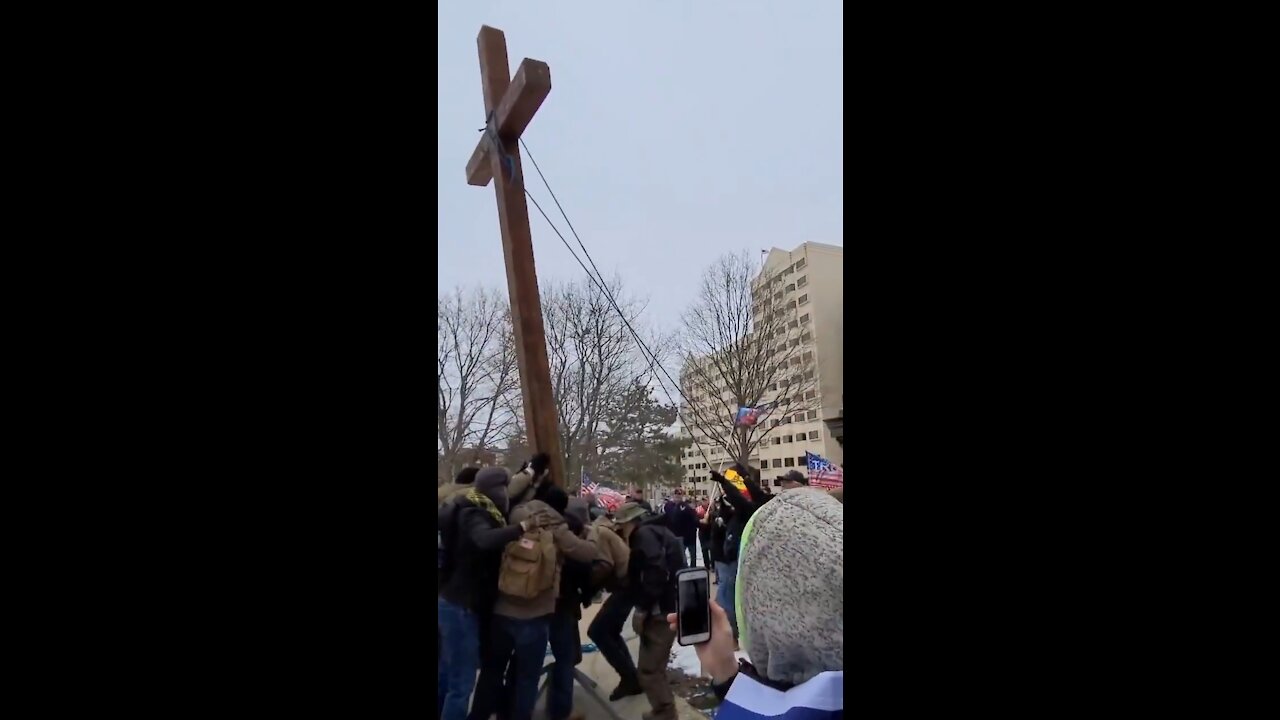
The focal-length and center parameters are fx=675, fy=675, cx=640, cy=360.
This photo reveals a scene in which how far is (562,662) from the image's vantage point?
2.46m

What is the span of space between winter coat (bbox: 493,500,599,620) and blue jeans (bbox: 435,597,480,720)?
106mm

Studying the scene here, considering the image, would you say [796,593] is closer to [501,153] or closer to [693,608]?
[693,608]

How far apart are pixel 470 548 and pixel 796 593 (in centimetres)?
134

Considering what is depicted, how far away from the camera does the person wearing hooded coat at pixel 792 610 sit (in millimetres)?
934

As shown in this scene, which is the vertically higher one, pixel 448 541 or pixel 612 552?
pixel 448 541

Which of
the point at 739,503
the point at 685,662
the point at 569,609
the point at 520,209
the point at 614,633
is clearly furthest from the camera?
the point at 685,662

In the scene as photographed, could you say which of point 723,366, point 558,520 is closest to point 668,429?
point 723,366

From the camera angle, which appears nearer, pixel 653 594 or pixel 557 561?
pixel 557 561

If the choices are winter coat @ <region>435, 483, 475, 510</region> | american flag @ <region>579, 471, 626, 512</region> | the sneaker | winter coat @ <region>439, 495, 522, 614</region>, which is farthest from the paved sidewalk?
winter coat @ <region>435, 483, 475, 510</region>

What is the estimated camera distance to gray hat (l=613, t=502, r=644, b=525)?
113 inches

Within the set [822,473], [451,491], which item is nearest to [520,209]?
[451,491]
